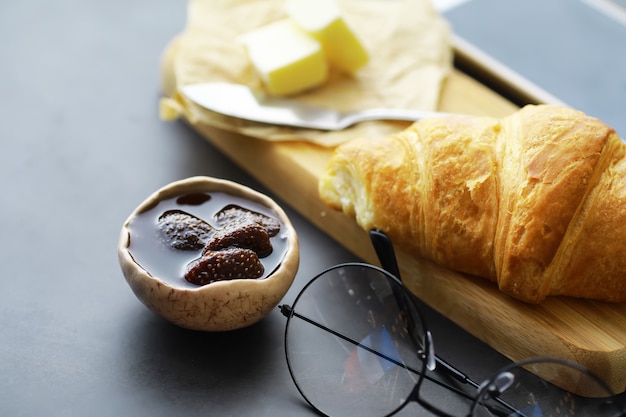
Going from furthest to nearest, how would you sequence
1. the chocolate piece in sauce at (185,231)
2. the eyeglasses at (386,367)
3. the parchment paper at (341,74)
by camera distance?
the parchment paper at (341,74) → the chocolate piece in sauce at (185,231) → the eyeglasses at (386,367)

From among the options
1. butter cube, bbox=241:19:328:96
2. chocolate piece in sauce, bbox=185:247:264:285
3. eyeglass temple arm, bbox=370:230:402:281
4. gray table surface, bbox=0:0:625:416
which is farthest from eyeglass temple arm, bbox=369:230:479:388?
butter cube, bbox=241:19:328:96

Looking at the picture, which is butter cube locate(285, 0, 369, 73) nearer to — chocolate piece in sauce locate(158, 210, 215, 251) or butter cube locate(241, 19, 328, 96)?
butter cube locate(241, 19, 328, 96)

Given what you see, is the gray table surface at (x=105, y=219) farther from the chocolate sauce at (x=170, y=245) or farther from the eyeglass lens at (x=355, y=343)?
the chocolate sauce at (x=170, y=245)

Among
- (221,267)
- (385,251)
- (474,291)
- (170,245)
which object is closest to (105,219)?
(170,245)

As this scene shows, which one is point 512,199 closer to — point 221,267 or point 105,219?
point 221,267

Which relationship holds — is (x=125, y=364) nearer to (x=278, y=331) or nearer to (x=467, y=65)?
(x=278, y=331)

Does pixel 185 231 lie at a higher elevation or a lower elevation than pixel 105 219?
higher

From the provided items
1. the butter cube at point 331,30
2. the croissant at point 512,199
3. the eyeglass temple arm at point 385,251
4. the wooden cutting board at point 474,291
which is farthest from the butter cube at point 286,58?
the eyeglass temple arm at point 385,251
